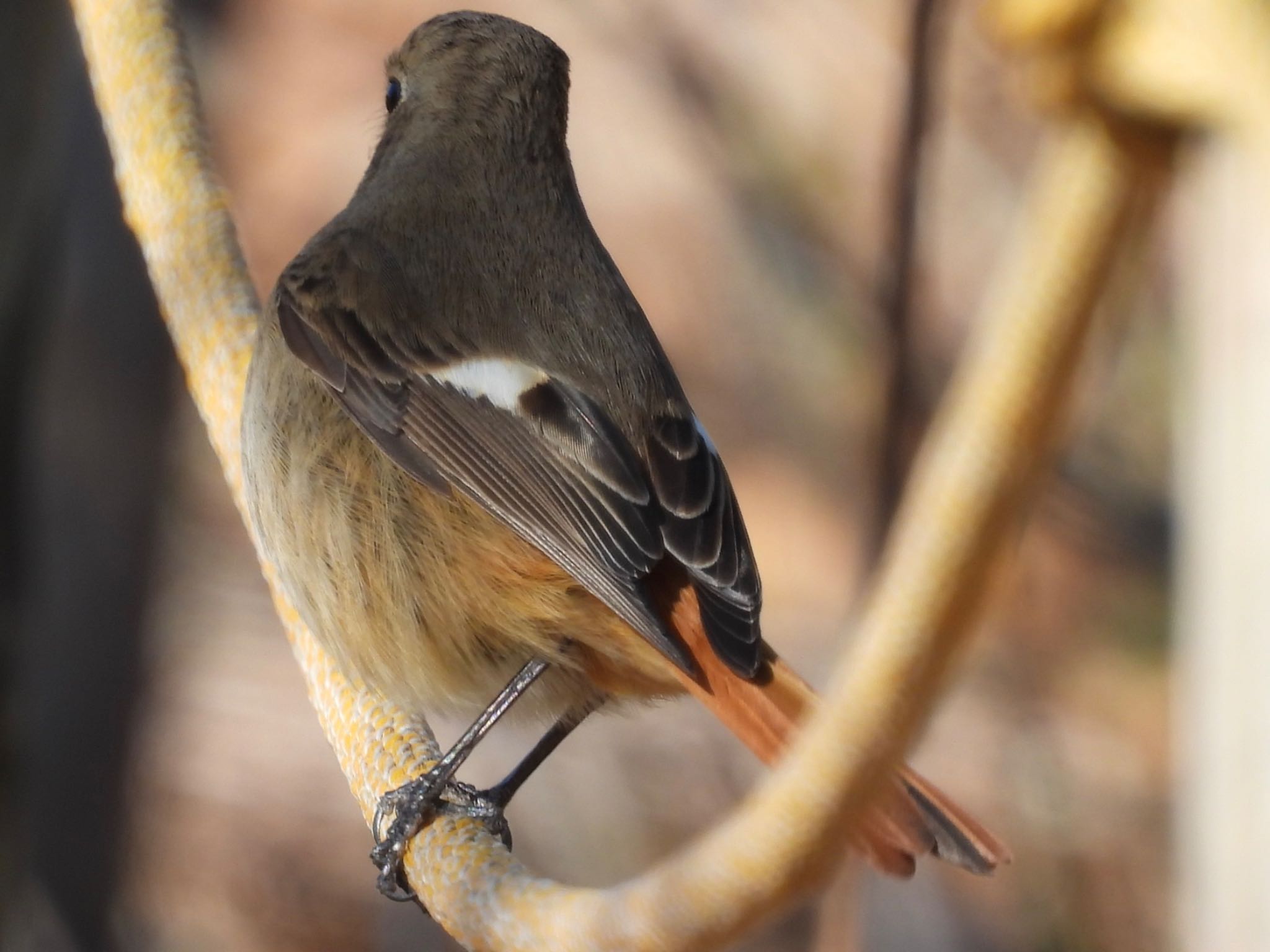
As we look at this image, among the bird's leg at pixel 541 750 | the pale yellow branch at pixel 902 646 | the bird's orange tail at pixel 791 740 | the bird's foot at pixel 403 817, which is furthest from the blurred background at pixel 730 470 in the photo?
the pale yellow branch at pixel 902 646

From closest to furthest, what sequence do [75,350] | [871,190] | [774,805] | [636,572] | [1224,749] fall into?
[1224,749] → [774,805] → [636,572] → [75,350] → [871,190]

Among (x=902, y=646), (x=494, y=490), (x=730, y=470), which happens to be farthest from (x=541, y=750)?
(x=730, y=470)

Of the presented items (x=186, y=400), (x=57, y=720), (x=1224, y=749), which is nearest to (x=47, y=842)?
(x=57, y=720)

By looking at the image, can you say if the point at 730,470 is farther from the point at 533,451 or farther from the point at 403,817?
the point at 403,817

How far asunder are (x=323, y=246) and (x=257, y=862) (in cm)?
306

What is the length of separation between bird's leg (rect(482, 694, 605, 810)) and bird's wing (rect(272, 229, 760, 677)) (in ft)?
1.56

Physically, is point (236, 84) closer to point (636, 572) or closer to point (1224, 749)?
point (636, 572)

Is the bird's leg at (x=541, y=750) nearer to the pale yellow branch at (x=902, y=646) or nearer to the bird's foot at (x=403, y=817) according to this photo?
the bird's foot at (x=403, y=817)

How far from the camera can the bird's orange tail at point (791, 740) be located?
2.27m

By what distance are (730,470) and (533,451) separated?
2867 mm

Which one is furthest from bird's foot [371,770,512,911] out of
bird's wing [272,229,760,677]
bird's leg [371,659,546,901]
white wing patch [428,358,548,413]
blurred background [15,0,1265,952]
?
blurred background [15,0,1265,952]

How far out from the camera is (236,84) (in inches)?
216

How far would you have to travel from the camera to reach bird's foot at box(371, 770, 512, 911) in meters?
2.37

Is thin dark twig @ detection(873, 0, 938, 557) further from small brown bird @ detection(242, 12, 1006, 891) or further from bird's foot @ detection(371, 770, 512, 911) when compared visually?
bird's foot @ detection(371, 770, 512, 911)
